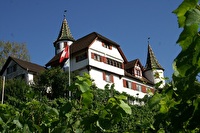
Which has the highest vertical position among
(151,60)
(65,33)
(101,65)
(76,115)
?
(65,33)

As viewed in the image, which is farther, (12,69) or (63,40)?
(63,40)

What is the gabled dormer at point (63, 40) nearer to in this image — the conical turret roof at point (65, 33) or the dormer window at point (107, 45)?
the conical turret roof at point (65, 33)

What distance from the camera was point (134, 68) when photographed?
165 ft

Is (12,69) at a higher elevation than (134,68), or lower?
lower

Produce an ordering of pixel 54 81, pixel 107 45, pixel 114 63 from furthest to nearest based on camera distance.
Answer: pixel 114 63
pixel 107 45
pixel 54 81

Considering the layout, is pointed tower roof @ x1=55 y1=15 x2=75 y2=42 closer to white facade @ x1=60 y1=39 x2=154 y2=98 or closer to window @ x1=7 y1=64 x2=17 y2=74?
white facade @ x1=60 y1=39 x2=154 y2=98

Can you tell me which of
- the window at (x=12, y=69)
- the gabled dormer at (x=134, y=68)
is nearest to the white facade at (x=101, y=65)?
the gabled dormer at (x=134, y=68)

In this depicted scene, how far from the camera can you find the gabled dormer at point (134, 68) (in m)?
50.3

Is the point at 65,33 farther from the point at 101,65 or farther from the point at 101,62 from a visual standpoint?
the point at 101,65

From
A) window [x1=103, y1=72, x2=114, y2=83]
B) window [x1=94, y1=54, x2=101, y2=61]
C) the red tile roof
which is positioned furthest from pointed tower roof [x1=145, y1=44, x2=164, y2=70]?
window [x1=94, y1=54, x2=101, y2=61]

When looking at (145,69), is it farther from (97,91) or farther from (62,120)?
(62,120)

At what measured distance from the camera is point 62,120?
8.14 feet

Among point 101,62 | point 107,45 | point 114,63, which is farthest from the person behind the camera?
point 114,63

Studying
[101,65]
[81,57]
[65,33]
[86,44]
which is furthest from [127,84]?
[65,33]
